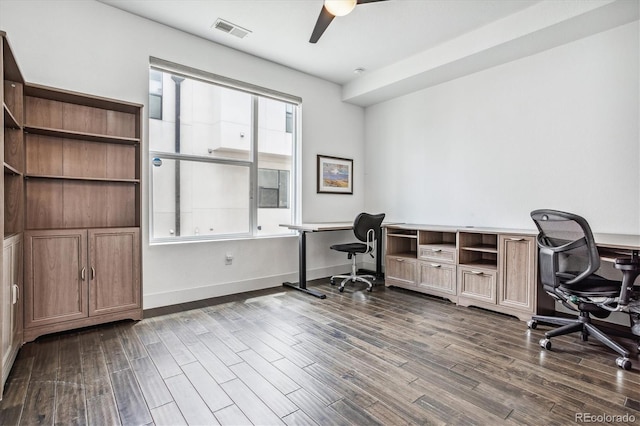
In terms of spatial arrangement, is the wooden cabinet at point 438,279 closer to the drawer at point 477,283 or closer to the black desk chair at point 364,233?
the drawer at point 477,283

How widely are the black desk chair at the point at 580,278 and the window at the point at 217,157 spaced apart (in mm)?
3059

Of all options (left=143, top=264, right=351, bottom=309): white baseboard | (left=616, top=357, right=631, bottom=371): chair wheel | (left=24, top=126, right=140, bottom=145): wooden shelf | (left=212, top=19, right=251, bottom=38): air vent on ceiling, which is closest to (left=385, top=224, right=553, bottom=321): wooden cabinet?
(left=616, top=357, right=631, bottom=371): chair wheel

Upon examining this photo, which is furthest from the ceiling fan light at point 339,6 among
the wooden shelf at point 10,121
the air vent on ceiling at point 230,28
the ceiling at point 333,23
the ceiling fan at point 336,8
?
the wooden shelf at point 10,121

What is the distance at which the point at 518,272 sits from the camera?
3.13 metres

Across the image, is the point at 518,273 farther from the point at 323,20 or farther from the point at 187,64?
the point at 187,64

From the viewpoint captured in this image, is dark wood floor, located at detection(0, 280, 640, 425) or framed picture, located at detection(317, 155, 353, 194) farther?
framed picture, located at detection(317, 155, 353, 194)

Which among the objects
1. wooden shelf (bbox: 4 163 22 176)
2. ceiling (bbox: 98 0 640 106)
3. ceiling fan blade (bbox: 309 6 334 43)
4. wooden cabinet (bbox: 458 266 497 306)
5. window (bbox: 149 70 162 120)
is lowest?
wooden cabinet (bbox: 458 266 497 306)

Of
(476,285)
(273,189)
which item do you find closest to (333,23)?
(273,189)

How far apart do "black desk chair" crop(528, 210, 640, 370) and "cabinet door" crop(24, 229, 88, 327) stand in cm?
377

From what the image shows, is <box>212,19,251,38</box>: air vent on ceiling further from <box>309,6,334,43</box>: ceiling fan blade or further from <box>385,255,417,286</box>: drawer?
<box>385,255,417,286</box>: drawer

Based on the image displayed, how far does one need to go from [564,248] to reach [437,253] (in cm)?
147

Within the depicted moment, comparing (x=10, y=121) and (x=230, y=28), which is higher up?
(x=230, y=28)

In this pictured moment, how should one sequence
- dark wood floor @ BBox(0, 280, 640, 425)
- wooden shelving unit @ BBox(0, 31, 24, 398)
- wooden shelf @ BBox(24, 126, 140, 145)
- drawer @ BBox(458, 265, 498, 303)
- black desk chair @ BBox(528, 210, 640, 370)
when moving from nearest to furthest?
dark wood floor @ BBox(0, 280, 640, 425), wooden shelving unit @ BBox(0, 31, 24, 398), black desk chair @ BBox(528, 210, 640, 370), wooden shelf @ BBox(24, 126, 140, 145), drawer @ BBox(458, 265, 498, 303)

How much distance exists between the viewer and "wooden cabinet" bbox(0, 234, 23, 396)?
1958 mm
